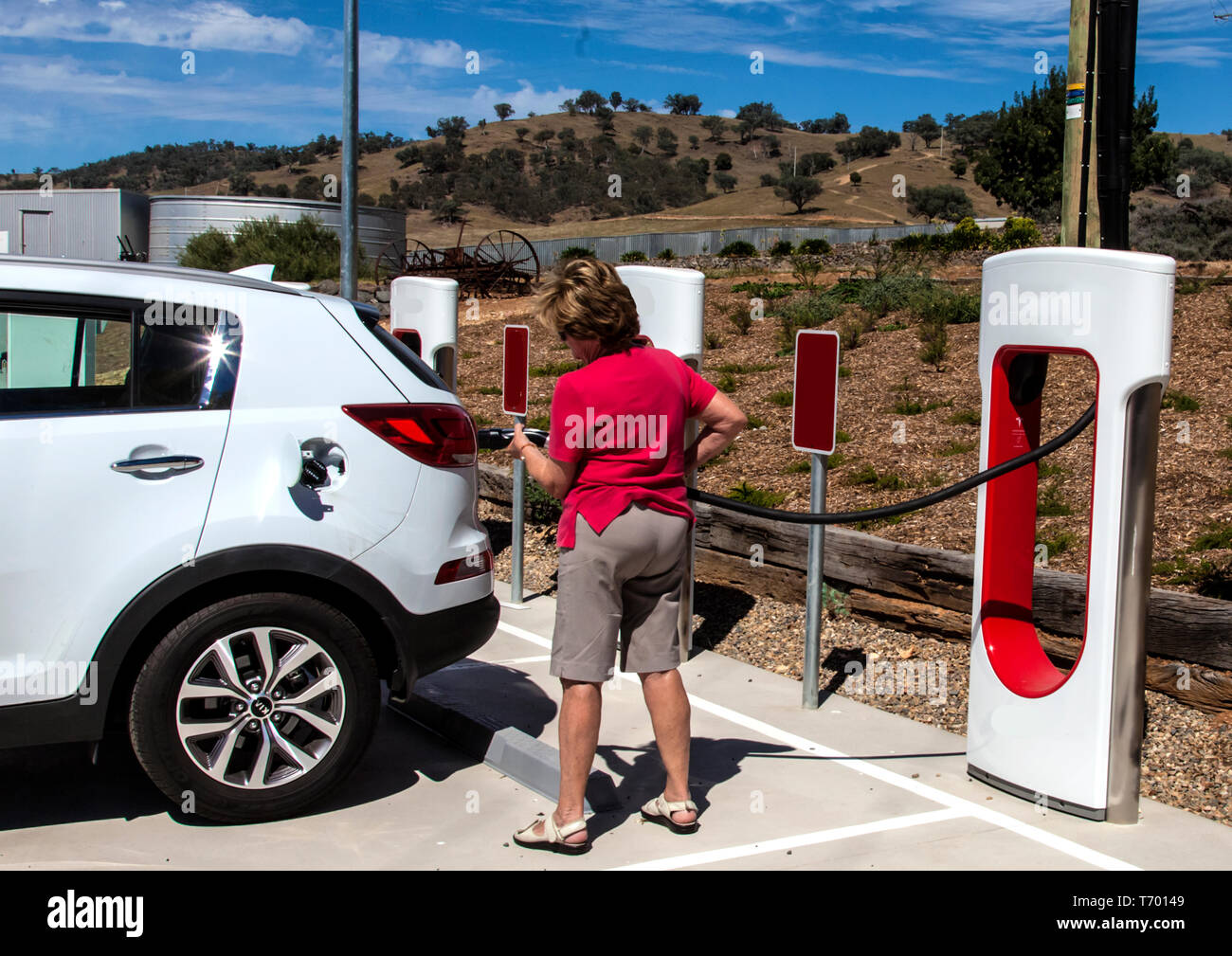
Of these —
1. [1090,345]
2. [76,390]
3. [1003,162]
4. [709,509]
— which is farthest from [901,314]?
[1003,162]

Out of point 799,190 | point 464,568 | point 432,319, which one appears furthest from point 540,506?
point 799,190

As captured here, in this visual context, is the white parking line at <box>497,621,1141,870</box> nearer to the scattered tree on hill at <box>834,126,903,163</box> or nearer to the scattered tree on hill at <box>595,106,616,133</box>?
the scattered tree on hill at <box>834,126,903,163</box>

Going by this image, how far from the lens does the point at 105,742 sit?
5.11 m

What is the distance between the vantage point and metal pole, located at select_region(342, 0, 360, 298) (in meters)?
12.5

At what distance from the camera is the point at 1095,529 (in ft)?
14.1

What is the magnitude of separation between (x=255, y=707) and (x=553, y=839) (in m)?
1.12

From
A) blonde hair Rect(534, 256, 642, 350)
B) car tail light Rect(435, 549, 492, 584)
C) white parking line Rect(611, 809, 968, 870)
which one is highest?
blonde hair Rect(534, 256, 642, 350)

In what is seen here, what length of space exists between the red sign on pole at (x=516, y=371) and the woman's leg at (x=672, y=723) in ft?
12.0

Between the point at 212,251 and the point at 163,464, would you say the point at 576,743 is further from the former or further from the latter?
the point at 212,251

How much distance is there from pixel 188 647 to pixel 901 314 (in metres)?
12.5

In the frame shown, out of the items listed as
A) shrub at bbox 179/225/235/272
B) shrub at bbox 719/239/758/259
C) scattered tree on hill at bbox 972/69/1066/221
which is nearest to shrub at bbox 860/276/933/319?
shrub at bbox 719/239/758/259

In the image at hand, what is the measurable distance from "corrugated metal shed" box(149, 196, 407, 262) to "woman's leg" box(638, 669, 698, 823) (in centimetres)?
4452

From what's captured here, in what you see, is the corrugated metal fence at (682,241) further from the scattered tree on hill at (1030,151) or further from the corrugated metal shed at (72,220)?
the corrugated metal shed at (72,220)
